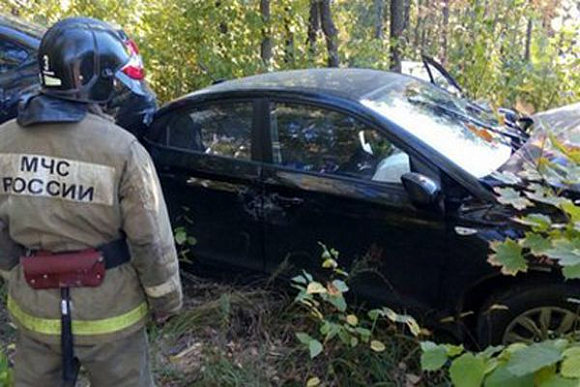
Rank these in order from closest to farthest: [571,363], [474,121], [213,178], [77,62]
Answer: [571,363], [77,62], [474,121], [213,178]

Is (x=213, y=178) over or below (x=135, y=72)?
below

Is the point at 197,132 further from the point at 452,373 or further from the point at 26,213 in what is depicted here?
the point at 452,373

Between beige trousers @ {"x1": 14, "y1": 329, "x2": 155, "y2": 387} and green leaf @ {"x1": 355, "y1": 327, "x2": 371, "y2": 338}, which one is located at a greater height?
beige trousers @ {"x1": 14, "y1": 329, "x2": 155, "y2": 387}

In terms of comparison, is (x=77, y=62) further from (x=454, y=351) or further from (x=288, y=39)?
(x=288, y=39)

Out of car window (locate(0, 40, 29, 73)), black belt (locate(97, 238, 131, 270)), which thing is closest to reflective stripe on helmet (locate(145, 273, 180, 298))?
black belt (locate(97, 238, 131, 270))

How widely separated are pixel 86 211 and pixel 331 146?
186 cm

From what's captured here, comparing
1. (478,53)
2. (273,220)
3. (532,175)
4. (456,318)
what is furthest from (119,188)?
(478,53)

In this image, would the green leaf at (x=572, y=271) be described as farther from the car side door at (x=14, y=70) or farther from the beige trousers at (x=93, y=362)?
the car side door at (x=14, y=70)

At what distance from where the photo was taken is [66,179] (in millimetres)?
2100

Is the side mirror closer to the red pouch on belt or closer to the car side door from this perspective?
the red pouch on belt

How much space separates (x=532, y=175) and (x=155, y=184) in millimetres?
1391

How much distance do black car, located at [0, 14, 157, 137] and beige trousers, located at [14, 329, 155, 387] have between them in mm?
2620

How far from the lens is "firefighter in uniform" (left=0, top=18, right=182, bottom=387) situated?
211cm

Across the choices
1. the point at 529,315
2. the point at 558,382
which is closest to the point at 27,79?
the point at 529,315
